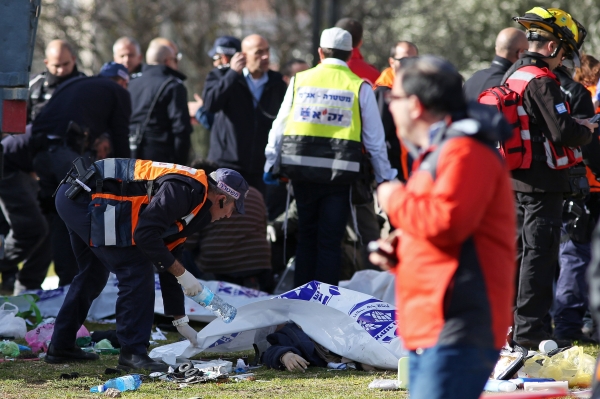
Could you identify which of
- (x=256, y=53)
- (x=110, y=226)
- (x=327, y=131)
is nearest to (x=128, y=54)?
(x=256, y=53)

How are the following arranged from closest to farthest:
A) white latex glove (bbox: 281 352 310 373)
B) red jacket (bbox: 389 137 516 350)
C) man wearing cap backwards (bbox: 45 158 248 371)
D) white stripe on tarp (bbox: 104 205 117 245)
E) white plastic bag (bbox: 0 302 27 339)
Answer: red jacket (bbox: 389 137 516 350) < man wearing cap backwards (bbox: 45 158 248 371) < white stripe on tarp (bbox: 104 205 117 245) < white latex glove (bbox: 281 352 310 373) < white plastic bag (bbox: 0 302 27 339)

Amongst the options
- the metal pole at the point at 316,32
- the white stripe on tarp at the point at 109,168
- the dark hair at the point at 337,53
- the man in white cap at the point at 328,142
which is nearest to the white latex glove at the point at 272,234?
the man in white cap at the point at 328,142

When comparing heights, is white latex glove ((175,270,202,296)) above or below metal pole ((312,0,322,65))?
below

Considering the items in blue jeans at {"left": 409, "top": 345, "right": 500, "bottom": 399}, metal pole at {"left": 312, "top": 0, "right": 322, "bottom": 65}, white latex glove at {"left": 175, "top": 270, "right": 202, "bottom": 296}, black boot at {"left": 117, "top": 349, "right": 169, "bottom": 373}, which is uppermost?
metal pole at {"left": 312, "top": 0, "right": 322, "bottom": 65}

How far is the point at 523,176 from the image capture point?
18.6 feet

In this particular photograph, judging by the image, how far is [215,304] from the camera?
203 inches

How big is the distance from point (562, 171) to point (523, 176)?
0.26 meters

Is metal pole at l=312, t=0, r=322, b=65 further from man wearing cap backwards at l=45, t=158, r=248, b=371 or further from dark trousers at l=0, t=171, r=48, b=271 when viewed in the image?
man wearing cap backwards at l=45, t=158, r=248, b=371

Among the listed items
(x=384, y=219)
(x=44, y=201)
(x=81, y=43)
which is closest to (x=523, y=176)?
(x=384, y=219)

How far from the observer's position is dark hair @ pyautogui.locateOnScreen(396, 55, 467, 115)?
280cm

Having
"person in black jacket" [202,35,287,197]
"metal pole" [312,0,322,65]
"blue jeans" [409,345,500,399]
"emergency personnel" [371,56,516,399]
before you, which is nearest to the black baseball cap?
"person in black jacket" [202,35,287,197]

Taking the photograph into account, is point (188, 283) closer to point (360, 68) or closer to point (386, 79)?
point (386, 79)

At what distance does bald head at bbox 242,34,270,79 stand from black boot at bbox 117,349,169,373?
3740mm

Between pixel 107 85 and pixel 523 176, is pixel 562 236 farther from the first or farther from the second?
pixel 107 85
